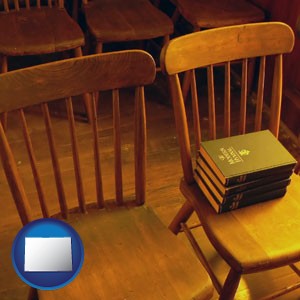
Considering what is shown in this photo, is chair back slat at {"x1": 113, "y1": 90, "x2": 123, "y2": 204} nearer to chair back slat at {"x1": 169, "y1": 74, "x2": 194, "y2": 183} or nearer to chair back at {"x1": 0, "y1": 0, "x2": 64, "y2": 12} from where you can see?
chair back slat at {"x1": 169, "y1": 74, "x2": 194, "y2": 183}

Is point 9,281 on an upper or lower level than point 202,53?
lower

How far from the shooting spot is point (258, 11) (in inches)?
92.8

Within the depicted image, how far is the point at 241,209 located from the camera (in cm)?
134

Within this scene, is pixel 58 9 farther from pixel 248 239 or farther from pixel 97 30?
pixel 248 239

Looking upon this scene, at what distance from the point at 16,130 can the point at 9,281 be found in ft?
2.90

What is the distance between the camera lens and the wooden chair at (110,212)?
113 centimetres

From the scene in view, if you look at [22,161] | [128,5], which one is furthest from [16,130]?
[128,5]

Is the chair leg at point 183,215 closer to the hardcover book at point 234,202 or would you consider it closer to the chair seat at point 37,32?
the hardcover book at point 234,202

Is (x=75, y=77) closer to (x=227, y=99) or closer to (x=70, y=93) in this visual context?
(x=70, y=93)

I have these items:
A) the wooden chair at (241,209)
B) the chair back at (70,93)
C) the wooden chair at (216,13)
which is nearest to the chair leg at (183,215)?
the wooden chair at (241,209)

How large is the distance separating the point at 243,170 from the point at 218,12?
1.31 meters

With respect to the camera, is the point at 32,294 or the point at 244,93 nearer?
the point at 32,294

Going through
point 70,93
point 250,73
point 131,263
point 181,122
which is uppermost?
point 70,93

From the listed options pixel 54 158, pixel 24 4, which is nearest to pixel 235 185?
pixel 54 158
